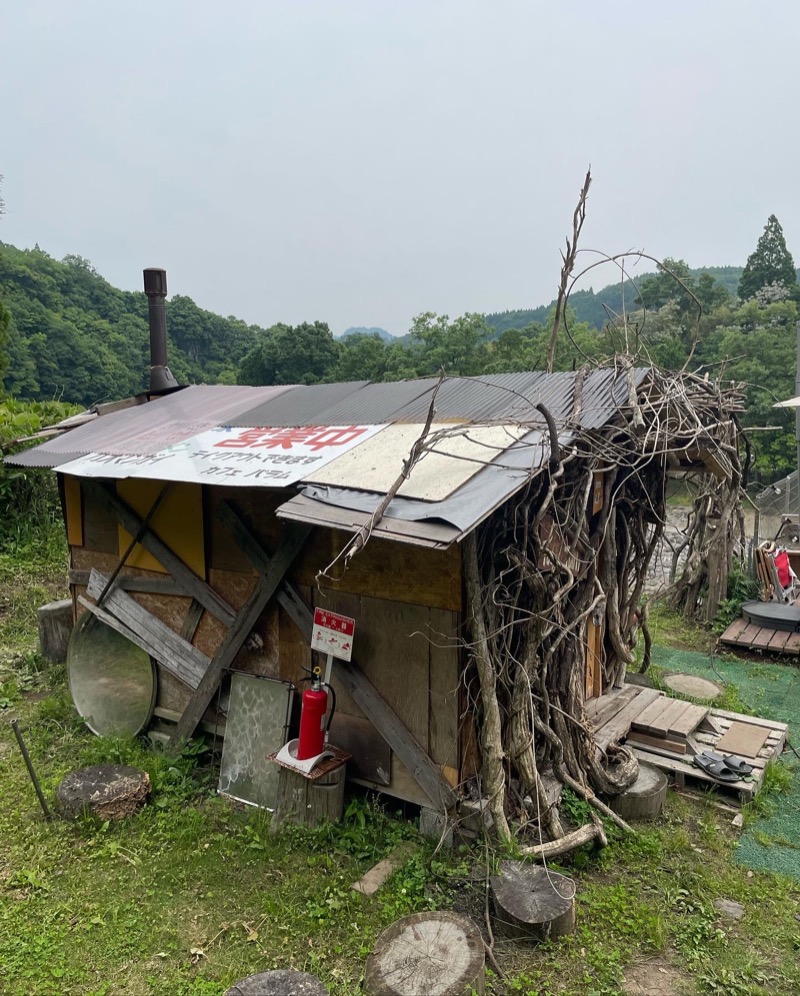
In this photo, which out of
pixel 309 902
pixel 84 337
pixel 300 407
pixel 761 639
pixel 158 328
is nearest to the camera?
pixel 309 902

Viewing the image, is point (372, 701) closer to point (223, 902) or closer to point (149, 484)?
point (223, 902)

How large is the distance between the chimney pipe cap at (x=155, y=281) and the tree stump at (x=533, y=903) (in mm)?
8569

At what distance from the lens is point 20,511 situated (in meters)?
12.5

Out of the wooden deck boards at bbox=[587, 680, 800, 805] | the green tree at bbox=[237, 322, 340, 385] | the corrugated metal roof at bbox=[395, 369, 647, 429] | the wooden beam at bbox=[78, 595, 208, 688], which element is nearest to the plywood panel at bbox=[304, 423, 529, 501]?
the corrugated metal roof at bbox=[395, 369, 647, 429]

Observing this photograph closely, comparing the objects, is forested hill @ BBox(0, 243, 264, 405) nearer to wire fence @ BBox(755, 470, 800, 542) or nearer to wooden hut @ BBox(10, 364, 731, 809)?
wooden hut @ BBox(10, 364, 731, 809)

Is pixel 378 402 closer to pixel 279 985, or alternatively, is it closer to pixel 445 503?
pixel 445 503

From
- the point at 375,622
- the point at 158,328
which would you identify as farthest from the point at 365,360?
the point at 375,622

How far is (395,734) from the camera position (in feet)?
16.0

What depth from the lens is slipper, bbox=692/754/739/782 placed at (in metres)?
5.74

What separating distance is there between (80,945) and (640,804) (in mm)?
4026

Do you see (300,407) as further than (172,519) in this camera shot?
Yes

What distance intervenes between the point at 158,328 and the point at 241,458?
531 centimetres

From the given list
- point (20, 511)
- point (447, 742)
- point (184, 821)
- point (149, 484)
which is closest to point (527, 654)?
point (447, 742)

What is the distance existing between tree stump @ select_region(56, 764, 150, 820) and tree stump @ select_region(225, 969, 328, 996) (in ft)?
7.13
